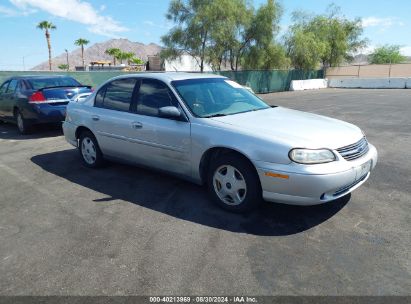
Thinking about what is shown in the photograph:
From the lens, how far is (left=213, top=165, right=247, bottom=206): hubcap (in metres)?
3.96

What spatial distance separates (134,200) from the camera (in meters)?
4.59

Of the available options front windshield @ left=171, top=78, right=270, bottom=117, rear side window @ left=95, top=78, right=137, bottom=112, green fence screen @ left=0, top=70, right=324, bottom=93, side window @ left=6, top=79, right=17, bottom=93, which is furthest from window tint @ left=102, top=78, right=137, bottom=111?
green fence screen @ left=0, top=70, right=324, bottom=93

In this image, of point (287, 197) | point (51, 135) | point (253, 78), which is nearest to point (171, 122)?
point (287, 197)

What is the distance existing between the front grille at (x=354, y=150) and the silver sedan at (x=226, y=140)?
0.04 ft

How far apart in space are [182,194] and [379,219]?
2.36 m

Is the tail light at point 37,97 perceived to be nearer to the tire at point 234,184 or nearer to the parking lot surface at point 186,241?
the parking lot surface at point 186,241

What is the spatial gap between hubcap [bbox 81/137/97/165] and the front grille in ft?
12.6

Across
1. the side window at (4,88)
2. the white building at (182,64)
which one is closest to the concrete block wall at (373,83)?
the white building at (182,64)

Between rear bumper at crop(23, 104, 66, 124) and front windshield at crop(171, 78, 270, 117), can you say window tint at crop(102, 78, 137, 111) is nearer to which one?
front windshield at crop(171, 78, 270, 117)

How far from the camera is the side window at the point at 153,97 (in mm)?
4621

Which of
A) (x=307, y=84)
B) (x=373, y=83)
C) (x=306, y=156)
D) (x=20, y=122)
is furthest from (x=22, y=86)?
(x=373, y=83)

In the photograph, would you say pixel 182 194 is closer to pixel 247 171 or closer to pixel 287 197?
pixel 247 171

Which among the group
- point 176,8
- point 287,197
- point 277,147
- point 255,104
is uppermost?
point 176,8

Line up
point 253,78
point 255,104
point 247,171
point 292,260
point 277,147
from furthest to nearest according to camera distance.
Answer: point 253,78, point 255,104, point 247,171, point 277,147, point 292,260
